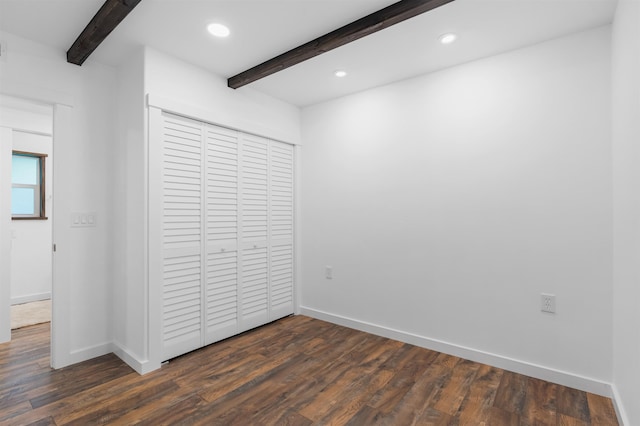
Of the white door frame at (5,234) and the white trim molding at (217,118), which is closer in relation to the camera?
the white trim molding at (217,118)

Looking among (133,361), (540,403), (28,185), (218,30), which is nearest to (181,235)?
(133,361)

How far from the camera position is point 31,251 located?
4.33 m

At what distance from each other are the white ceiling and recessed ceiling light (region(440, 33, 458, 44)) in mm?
45

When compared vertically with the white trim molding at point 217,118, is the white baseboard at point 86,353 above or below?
below

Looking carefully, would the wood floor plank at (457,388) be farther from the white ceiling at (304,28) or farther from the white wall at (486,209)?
the white ceiling at (304,28)

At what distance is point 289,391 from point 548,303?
75.9 inches

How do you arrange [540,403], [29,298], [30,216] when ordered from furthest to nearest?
[30,216] → [29,298] → [540,403]

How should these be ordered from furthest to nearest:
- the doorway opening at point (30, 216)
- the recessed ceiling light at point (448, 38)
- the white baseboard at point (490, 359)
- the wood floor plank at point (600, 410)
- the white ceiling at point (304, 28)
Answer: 1. the doorway opening at point (30, 216)
2. the recessed ceiling light at point (448, 38)
3. the white baseboard at point (490, 359)
4. the white ceiling at point (304, 28)
5. the wood floor plank at point (600, 410)

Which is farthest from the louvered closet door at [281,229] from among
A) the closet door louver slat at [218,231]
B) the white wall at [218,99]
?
the white wall at [218,99]

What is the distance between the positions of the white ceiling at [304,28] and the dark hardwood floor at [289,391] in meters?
2.44

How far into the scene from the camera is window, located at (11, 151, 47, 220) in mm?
4418

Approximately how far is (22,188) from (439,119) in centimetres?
546

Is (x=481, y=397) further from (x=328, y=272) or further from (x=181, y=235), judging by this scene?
(x=181, y=235)

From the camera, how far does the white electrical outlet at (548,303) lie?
2279 mm
